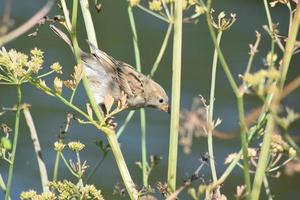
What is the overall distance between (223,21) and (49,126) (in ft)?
17.4

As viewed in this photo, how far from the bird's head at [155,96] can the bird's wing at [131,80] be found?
0.14 ft

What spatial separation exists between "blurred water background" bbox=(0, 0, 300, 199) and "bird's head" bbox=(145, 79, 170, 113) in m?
2.52

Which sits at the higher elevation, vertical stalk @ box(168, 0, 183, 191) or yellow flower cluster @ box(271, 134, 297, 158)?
vertical stalk @ box(168, 0, 183, 191)

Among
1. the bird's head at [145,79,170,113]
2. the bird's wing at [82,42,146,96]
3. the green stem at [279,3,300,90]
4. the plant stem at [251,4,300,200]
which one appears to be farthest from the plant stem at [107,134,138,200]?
the bird's head at [145,79,170,113]

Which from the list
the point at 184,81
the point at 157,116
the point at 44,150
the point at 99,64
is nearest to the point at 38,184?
the point at 44,150

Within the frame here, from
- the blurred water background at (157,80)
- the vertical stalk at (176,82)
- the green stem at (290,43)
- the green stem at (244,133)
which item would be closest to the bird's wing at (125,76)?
the vertical stalk at (176,82)

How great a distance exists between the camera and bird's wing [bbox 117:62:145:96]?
15.1 feet

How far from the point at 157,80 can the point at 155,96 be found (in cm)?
438

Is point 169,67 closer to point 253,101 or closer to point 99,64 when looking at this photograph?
point 253,101

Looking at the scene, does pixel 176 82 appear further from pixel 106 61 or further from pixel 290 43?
pixel 106 61

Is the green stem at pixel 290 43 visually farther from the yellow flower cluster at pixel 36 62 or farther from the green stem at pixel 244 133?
the yellow flower cluster at pixel 36 62

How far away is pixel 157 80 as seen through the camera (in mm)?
9141

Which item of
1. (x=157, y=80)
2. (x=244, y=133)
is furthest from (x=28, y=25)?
(x=157, y=80)

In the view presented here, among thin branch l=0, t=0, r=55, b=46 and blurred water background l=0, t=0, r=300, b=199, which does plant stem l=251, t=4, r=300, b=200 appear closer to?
thin branch l=0, t=0, r=55, b=46
